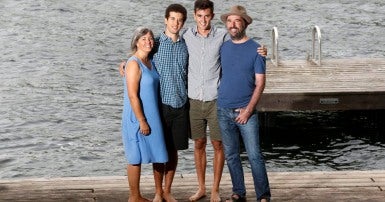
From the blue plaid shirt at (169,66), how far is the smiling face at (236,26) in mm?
505

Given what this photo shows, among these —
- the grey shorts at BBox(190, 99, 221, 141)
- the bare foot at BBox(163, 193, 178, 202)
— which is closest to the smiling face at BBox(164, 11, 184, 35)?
the grey shorts at BBox(190, 99, 221, 141)

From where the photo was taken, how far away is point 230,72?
7.62 meters

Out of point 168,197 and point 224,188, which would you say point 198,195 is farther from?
point 224,188

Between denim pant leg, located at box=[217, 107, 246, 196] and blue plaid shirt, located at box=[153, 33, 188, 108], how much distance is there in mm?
410

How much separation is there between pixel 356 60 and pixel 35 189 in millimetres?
9900

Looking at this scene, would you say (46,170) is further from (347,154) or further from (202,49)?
(202,49)

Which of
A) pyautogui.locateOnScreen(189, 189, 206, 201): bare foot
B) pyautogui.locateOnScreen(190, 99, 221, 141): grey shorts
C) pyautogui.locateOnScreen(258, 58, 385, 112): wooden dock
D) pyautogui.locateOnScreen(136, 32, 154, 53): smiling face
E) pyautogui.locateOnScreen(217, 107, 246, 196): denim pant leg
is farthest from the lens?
pyautogui.locateOnScreen(258, 58, 385, 112): wooden dock

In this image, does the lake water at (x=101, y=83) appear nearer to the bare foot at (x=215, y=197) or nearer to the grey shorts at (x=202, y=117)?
the bare foot at (x=215, y=197)

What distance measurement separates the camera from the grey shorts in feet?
25.8

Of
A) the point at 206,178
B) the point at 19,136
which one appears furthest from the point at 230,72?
the point at 19,136

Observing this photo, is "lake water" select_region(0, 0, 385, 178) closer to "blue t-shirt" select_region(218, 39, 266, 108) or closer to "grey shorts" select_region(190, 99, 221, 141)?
"grey shorts" select_region(190, 99, 221, 141)

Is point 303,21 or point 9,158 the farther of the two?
point 303,21

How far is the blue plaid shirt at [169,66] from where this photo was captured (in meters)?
7.76

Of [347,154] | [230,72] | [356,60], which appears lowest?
[347,154]
